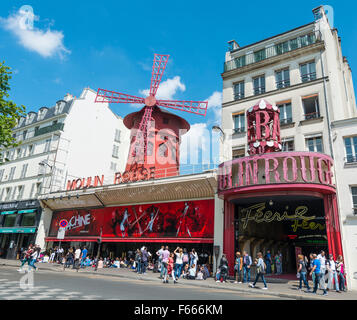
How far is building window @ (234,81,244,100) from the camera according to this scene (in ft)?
59.6

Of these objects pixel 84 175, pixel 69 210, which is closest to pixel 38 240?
pixel 69 210

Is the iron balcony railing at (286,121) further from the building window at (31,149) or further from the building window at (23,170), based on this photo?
the building window at (23,170)

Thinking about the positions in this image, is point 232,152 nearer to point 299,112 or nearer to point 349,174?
point 299,112

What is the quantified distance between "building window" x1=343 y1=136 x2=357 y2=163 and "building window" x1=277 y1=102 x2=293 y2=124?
298cm

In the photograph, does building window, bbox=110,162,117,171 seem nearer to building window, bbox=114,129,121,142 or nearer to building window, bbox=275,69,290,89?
building window, bbox=114,129,121,142

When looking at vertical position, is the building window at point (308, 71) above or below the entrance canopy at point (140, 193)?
above

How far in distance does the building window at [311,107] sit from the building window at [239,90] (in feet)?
12.4

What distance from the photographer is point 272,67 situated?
17312mm

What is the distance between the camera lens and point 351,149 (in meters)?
13.5

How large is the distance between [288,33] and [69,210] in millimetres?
20329

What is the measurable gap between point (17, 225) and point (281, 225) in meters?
22.0

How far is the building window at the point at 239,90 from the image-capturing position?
18175mm

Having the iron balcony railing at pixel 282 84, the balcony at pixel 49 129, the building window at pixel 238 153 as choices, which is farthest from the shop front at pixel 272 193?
the balcony at pixel 49 129
